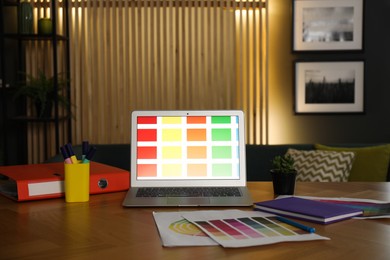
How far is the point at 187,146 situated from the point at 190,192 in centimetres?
18

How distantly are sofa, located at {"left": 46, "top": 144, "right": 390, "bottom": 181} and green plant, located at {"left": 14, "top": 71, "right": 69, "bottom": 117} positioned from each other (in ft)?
2.64

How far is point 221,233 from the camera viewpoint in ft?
4.35

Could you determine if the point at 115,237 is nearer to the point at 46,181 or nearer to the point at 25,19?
the point at 46,181

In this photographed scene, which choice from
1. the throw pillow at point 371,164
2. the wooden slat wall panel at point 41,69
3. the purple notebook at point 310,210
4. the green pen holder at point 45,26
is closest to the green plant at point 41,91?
the wooden slat wall panel at point 41,69

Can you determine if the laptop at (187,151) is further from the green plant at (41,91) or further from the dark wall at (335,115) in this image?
the dark wall at (335,115)

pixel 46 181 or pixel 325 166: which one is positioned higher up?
pixel 46 181

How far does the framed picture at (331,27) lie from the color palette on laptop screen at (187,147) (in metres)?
3.13

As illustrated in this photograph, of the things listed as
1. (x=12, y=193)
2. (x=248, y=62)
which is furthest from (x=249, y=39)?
(x=12, y=193)

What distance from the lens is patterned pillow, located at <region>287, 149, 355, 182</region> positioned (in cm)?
358

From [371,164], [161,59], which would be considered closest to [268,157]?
[371,164]

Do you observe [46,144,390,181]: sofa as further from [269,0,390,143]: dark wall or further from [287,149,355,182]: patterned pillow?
[269,0,390,143]: dark wall

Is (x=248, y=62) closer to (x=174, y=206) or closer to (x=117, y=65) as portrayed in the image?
(x=117, y=65)

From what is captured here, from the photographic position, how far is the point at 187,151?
1.92m

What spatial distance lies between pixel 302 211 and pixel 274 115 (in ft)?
11.5
